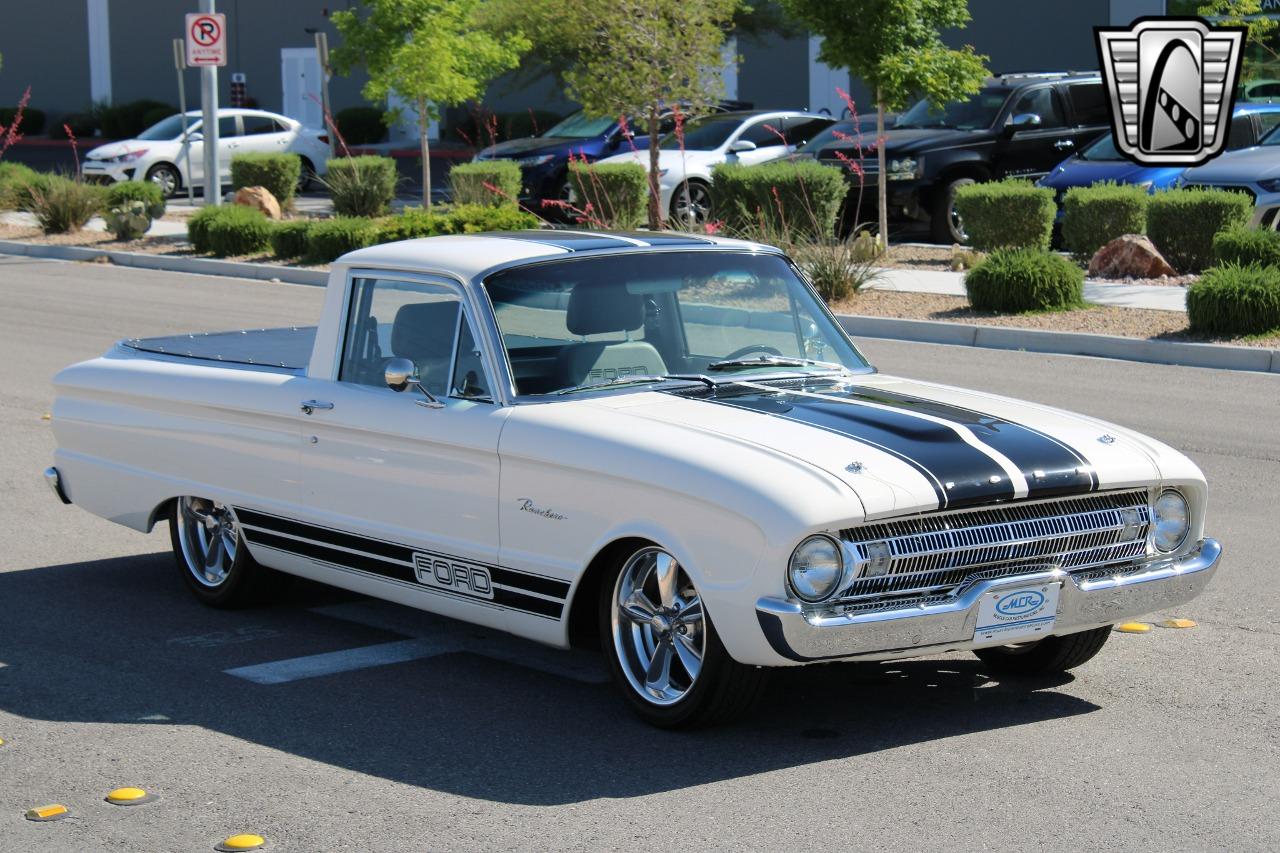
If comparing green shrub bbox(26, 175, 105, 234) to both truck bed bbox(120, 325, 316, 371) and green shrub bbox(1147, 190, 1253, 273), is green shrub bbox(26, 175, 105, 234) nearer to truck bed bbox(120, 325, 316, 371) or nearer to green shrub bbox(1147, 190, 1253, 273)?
green shrub bbox(1147, 190, 1253, 273)

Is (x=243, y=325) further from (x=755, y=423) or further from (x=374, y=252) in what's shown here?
(x=755, y=423)

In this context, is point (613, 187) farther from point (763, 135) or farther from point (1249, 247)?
point (1249, 247)

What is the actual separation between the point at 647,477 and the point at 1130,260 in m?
14.8

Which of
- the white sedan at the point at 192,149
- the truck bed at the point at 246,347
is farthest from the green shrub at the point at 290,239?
the truck bed at the point at 246,347

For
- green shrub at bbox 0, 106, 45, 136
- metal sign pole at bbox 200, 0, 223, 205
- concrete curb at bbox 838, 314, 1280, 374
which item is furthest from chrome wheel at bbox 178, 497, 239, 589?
green shrub at bbox 0, 106, 45, 136

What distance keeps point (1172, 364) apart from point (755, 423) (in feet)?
32.6

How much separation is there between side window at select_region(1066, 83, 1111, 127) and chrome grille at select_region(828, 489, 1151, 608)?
1966 cm

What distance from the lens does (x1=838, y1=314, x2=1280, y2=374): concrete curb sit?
14453 millimetres

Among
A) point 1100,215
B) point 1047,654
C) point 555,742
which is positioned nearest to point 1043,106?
point 1100,215

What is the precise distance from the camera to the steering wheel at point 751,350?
654 cm

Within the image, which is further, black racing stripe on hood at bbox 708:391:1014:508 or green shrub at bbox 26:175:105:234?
green shrub at bbox 26:175:105:234

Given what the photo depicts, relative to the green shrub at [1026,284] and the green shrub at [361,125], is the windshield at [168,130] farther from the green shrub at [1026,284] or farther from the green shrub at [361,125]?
the green shrub at [1026,284]

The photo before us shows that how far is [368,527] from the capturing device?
21.1 feet

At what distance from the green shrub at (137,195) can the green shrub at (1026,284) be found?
15223mm
